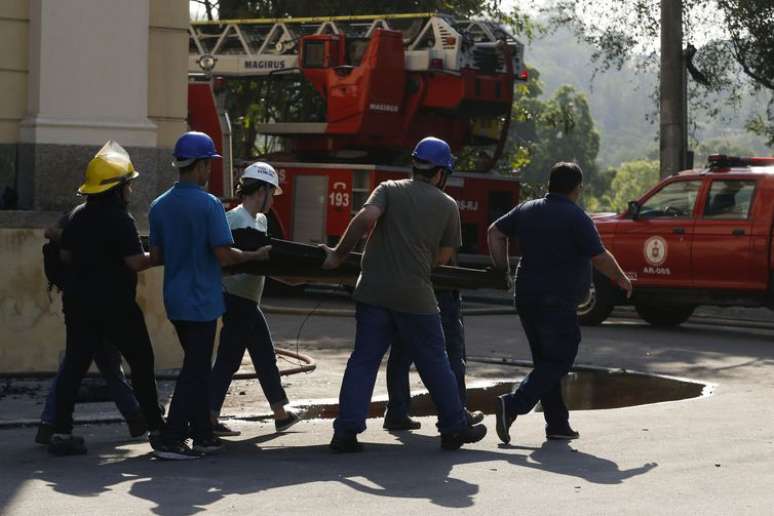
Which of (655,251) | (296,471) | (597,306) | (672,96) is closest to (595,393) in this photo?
(296,471)

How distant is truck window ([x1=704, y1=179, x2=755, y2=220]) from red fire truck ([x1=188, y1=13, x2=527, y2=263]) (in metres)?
5.26

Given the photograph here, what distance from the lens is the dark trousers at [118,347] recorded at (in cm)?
870

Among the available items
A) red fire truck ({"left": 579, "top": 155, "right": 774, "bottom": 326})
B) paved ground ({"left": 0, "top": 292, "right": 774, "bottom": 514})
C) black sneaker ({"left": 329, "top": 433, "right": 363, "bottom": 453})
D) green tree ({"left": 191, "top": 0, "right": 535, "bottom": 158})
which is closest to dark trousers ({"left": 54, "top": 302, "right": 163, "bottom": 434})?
paved ground ({"left": 0, "top": 292, "right": 774, "bottom": 514})

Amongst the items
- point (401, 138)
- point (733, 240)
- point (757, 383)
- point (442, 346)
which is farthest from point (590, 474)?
point (401, 138)

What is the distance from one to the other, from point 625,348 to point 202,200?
307 inches

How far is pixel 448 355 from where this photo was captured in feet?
32.6

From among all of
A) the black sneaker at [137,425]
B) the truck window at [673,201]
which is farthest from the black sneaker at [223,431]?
the truck window at [673,201]

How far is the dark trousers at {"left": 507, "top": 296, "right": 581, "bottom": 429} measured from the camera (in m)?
9.41

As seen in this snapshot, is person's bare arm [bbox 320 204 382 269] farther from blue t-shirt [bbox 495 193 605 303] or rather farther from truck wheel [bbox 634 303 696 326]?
truck wheel [bbox 634 303 696 326]

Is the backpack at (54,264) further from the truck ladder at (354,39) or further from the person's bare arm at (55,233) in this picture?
the truck ladder at (354,39)

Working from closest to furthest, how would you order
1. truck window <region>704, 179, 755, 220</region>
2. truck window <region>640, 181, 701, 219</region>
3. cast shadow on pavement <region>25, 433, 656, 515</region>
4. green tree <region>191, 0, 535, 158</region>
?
cast shadow on pavement <region>25, 433, 656, 515</region> → truck window <region>704, 179, 755, 220</region> → truck window <region>640, 181, 701, 219</region> → green tree <region>191, 0, 535, 158</region>

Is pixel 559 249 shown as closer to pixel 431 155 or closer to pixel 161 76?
pixel 431 155

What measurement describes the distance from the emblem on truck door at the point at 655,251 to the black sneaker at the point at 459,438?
29.2ft

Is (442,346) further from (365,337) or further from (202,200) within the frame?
(202,200)
